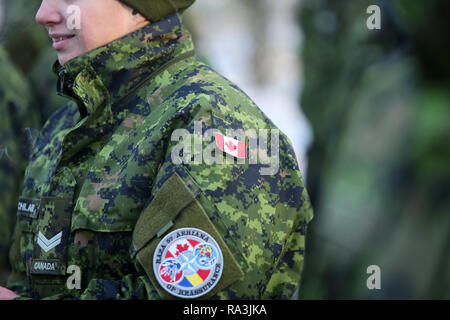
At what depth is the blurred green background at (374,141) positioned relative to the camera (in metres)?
4.83

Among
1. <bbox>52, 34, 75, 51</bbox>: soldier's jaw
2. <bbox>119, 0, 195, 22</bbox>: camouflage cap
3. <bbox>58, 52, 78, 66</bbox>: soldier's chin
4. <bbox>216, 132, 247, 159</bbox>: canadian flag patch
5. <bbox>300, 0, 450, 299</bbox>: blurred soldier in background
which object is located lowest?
<bbox>300, 0, 450, 299</bbox>: blurred soldier in background

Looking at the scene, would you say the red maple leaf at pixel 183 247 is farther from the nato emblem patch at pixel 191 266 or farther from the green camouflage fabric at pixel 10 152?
the green camouflage fabric at pixel 10 152

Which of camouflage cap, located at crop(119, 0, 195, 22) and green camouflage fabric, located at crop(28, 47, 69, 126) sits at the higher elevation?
camouflage cap, located at crop(119, 0, 195, 22)

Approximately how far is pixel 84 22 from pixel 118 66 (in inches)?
7.1

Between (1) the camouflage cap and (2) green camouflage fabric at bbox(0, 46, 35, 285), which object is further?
(2) green camouflage fabric at bbox(0, 46, 35, 285)

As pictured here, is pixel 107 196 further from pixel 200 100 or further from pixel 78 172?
pixel 200 100

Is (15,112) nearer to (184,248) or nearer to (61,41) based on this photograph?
(61,41)

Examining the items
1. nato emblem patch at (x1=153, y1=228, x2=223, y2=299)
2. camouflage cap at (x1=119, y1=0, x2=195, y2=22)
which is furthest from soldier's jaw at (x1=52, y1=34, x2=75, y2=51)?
nato emblem patch at (x1=153, y1=228, x2=223, y2=299)

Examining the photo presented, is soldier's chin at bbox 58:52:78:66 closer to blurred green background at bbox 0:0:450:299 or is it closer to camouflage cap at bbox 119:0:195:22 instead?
camouflage cap at bbox 119:0:195:22

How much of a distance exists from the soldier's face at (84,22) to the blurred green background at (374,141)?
1724mm

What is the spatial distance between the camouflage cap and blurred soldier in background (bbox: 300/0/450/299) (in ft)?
9.81

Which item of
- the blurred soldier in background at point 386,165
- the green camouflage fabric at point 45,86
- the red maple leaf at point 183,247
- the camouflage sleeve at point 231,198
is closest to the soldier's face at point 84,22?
the camouflage sleeve at point 231,198

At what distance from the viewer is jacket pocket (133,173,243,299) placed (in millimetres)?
1770
